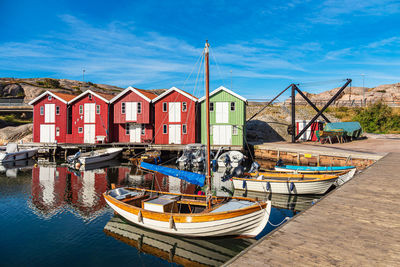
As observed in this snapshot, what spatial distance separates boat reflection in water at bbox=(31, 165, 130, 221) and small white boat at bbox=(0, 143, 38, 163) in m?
8.25

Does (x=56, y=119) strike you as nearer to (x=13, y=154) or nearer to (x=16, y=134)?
(x=13, y=154)

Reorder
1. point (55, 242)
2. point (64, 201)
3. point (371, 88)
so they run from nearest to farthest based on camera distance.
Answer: point (55, 242)
point (64, 201)
point (371, 88)

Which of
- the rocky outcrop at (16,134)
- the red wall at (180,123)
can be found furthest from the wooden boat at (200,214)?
the rocky outcrop at (16,134)

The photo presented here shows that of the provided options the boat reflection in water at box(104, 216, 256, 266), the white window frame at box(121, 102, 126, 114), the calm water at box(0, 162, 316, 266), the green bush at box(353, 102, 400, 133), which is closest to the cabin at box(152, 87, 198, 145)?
the white window frame at box(121, 102, 126, 114)

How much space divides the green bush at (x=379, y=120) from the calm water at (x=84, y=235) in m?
47.0

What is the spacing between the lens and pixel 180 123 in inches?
1549

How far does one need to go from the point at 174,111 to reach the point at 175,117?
3.24 ft

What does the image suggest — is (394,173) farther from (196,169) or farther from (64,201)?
(64,201)

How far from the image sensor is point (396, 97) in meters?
77.3

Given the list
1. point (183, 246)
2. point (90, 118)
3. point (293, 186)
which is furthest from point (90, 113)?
point (183, 246)

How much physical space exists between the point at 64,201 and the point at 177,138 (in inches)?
895

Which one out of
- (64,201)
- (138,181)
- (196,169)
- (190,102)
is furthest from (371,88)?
(64,201)

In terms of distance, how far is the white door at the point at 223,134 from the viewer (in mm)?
37500

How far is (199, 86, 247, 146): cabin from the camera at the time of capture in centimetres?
3744
